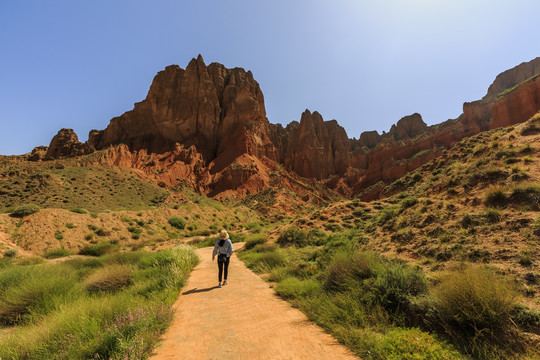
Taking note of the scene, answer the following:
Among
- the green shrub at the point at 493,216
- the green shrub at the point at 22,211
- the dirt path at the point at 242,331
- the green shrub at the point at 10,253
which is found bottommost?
the dirt path at the point at 242,331

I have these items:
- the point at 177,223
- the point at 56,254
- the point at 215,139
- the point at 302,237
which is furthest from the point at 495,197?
the point at 215,139

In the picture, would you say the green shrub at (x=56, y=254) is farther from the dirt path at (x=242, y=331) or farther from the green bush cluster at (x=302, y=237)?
the green bush cluster at (x=302, y=237)

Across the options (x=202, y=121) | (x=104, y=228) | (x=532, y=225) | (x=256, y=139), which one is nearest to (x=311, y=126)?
(x=256, y=139)

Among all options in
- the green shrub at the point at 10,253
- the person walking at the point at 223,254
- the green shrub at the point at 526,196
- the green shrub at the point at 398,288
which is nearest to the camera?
the green shrub at the point at 398,288

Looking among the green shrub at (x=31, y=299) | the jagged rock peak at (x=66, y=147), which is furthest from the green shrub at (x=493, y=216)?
the jagged rock peak at (x=66, y=147)

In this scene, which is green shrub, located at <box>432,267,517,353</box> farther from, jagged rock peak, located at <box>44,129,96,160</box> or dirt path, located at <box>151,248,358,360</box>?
jagged rock peak, located at <box>44,129,96,160</box>

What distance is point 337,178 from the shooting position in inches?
3337

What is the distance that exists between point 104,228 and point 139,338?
23.2m

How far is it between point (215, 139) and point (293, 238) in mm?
58056

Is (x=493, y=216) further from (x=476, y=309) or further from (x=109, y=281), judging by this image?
(x=109, y=281)

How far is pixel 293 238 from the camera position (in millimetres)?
16438

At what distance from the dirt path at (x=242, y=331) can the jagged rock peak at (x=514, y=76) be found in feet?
345

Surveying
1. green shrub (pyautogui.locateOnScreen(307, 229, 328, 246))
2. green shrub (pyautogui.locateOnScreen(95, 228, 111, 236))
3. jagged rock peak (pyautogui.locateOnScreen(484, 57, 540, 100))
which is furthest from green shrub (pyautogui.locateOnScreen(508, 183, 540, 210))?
jagged rock peak (pyautogui.locateOnScreen(484, 57, 540, 100))

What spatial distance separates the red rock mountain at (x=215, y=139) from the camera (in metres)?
58.7
